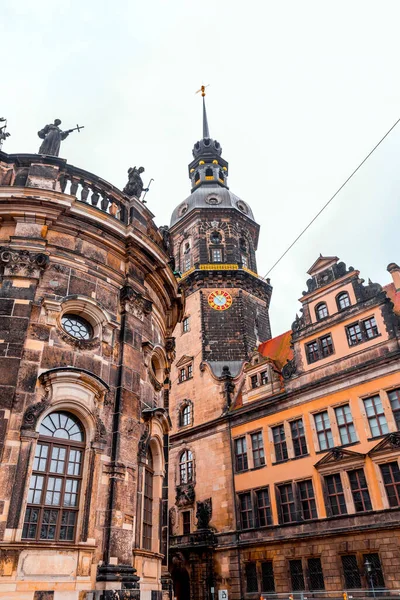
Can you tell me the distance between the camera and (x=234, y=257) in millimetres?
37500

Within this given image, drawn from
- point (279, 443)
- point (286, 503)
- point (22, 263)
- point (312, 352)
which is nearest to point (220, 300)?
point (312, 352)

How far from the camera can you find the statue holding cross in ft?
48.6

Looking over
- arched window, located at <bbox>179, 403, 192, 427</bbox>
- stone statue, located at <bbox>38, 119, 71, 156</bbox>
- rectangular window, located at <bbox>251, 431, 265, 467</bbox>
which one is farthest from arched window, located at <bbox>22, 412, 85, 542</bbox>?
arched window, located at <bbox>179, 403, 192, 427</bbox>

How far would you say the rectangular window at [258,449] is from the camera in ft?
83.1

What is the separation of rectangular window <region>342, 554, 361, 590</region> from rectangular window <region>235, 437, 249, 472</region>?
282 inches

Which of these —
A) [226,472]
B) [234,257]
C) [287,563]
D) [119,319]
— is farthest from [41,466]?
[234,257]

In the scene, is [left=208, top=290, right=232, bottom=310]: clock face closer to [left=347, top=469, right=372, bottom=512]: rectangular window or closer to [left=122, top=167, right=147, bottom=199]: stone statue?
[left=347, top=469, right=372, bottom=512]: rectangular window

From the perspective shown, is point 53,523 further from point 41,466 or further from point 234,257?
point 234,257

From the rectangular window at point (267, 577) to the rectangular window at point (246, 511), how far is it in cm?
201

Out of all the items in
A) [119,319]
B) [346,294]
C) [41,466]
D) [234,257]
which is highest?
[234,257]

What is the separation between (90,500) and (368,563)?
13650mm

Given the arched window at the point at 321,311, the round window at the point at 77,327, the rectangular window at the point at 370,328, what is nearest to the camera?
the round window at the point at 77,327

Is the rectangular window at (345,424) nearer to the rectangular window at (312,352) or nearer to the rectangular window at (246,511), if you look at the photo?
the rectangular window at (312,352)

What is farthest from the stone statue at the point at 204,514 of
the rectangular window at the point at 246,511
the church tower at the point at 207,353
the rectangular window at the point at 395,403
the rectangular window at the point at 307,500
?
the rectangular window at the point at 395,403
